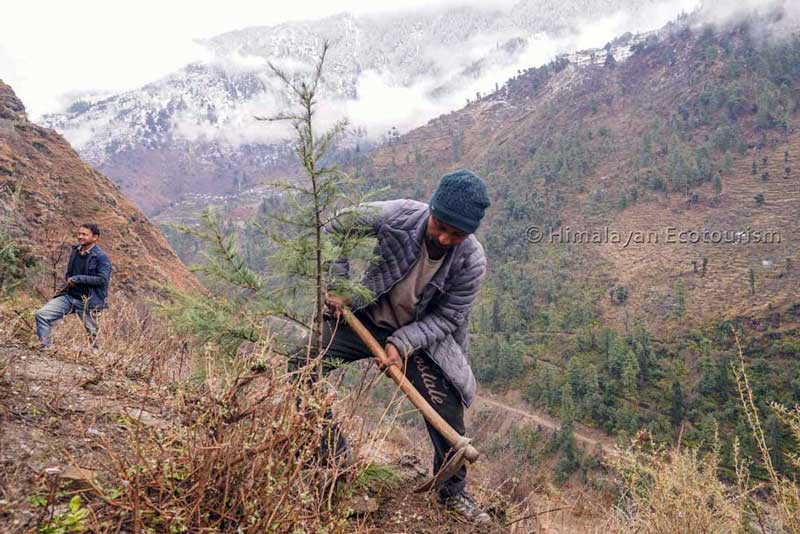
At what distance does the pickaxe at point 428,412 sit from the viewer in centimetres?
224

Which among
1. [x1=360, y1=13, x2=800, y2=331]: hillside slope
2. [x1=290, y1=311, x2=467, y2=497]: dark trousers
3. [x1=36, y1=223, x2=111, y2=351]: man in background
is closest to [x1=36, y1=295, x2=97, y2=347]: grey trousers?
[x1=36, y1=223, x2=111, y2=351]: man in background

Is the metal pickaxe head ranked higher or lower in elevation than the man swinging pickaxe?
lower

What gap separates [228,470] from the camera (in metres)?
1.30

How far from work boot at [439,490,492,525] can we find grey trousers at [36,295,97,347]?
118 inches

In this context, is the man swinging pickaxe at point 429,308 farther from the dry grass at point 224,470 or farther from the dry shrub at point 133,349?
the dry shrub at point 133,349

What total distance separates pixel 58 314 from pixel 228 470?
12.6ft

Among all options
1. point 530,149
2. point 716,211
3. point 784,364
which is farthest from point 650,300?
point 530,149

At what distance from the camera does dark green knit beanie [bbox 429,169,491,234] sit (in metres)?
2.19

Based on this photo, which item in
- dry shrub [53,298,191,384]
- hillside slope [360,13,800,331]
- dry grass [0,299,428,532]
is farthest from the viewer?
hillside slope [360,13,800,331]

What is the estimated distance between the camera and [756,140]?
46219 millimetres

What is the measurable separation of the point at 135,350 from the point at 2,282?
2.03 metres

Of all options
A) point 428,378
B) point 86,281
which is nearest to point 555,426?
point 86,281

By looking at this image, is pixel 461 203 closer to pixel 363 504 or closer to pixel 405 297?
pixel 405 297

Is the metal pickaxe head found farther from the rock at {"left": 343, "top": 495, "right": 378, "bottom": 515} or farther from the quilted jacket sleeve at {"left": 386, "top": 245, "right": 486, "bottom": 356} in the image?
the quilted jacket sleeve at {"left": 386, "top": 245, "right": 486, "bottom": 356}
